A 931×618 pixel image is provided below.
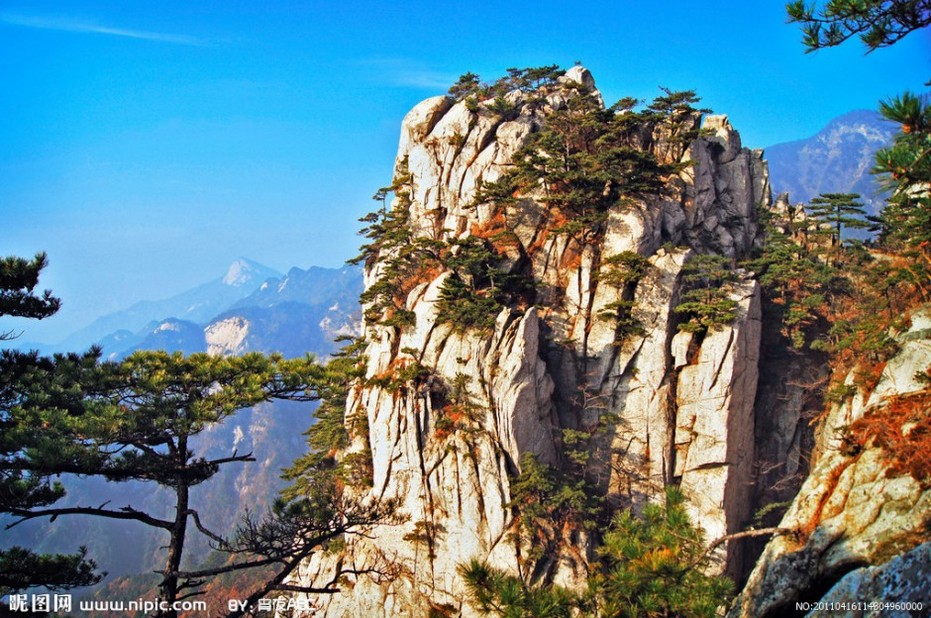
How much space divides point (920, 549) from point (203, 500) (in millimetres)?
216834

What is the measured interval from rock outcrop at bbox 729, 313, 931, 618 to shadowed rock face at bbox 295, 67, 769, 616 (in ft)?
58.5

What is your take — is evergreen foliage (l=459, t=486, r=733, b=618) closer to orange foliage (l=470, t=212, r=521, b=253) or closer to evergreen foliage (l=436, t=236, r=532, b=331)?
evergreen foliage (l=436, t=236, r=532, b=331)

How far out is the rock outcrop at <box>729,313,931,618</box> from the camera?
22.2 ft

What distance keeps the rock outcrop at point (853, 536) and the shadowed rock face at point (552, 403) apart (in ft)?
58.5

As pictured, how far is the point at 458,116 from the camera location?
3638 cm

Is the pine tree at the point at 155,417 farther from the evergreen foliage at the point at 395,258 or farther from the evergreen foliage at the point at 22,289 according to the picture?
the evergreen foliage at the point at 395,258

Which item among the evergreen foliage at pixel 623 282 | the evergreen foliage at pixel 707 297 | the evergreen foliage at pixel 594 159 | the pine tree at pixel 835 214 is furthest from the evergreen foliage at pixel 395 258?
the pine tree at pixel 835 214

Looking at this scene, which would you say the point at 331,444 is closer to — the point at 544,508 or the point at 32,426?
the point at 544,508

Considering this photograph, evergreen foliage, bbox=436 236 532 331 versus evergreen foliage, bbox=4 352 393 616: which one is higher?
evergreen foliage, bbox=436 236 532 331

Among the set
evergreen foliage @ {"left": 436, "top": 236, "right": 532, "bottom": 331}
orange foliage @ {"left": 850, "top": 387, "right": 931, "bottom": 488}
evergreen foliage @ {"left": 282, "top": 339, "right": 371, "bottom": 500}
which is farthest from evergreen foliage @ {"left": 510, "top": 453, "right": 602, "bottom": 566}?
orange foliage @ {"left": 850, "top": 387, "right": 931, "bottom": 488}

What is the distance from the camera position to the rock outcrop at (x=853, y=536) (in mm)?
6762

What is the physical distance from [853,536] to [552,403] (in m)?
21.3

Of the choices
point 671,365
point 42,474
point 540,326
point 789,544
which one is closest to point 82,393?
point 42,474

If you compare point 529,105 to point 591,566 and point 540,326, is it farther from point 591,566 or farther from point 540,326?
point 591,566
